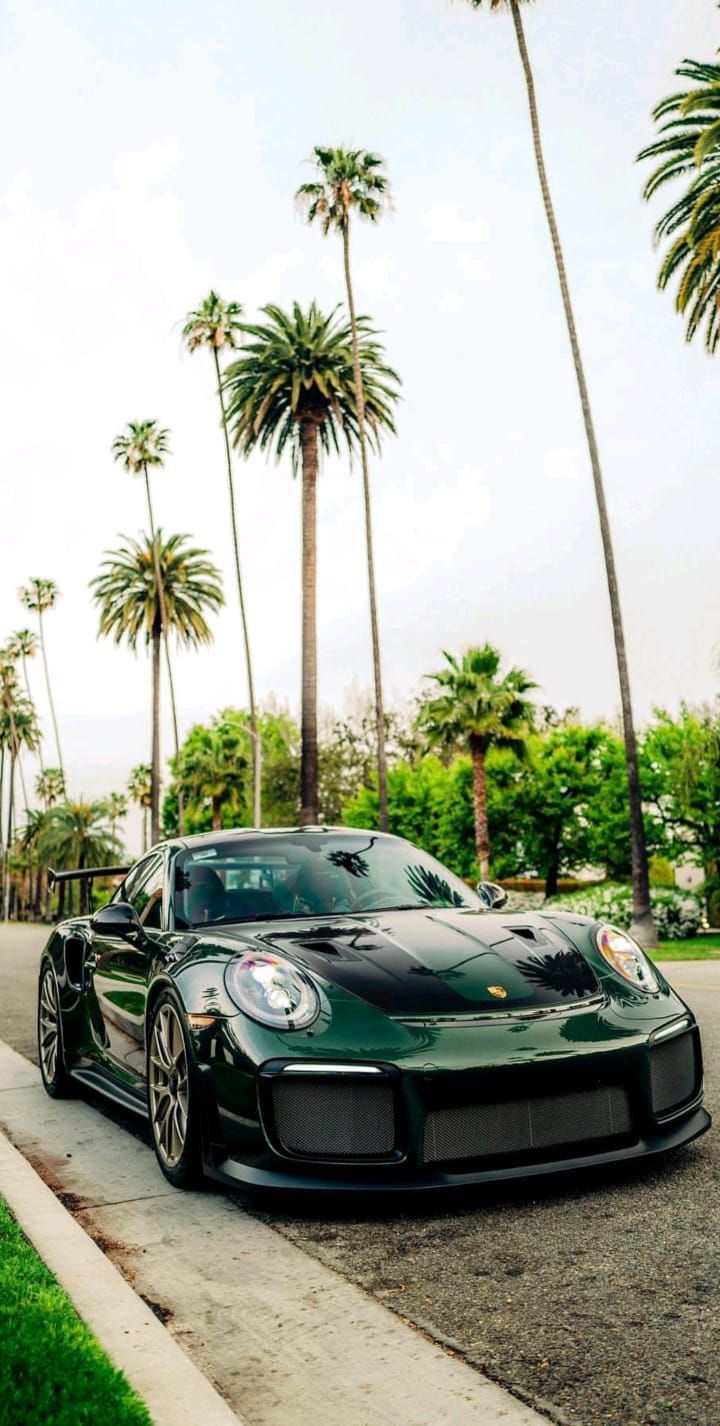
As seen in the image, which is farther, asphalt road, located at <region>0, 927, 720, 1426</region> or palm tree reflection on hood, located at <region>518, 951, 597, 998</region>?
palm tree reflection on hood, located at <region>518, 951, 597, 998</region>

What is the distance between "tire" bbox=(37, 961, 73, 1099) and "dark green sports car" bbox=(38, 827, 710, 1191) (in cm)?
145

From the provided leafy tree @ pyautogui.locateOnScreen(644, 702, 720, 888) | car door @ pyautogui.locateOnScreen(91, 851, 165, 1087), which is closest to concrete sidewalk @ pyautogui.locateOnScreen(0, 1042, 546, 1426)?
car door @ pyautogui.locateOnScreen(91, 851, 165, 1087)

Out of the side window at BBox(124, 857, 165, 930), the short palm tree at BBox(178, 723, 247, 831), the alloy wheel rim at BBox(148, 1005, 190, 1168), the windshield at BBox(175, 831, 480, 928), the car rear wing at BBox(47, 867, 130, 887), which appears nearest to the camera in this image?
the alloy wheel rim at BBox(148, 1005, 190, 1168)

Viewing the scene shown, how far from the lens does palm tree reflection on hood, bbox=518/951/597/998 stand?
181 inches

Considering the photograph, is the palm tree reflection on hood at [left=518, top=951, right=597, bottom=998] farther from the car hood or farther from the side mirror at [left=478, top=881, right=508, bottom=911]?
the side mirror at [left=478, top=881, right=508, bottom=911]

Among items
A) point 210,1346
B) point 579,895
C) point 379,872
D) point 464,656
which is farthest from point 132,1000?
point 579,895

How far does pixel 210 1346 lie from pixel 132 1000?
234 centimetres

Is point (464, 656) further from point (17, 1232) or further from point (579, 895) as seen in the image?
Answer: point (17, 1232)

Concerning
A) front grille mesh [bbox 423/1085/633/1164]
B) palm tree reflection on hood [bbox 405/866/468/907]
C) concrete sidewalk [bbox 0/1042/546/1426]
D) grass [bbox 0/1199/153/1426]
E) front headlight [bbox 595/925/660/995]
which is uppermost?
palm tree reflection on hood [bbox 405/866/468/907]

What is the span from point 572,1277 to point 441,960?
4.20ft

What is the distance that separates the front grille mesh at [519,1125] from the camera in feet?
13.6

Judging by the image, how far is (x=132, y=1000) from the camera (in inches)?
219

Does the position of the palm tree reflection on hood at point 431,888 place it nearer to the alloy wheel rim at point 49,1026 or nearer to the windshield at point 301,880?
the windshield at point 301,880

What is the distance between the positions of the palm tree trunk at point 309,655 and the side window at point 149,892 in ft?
97.9
